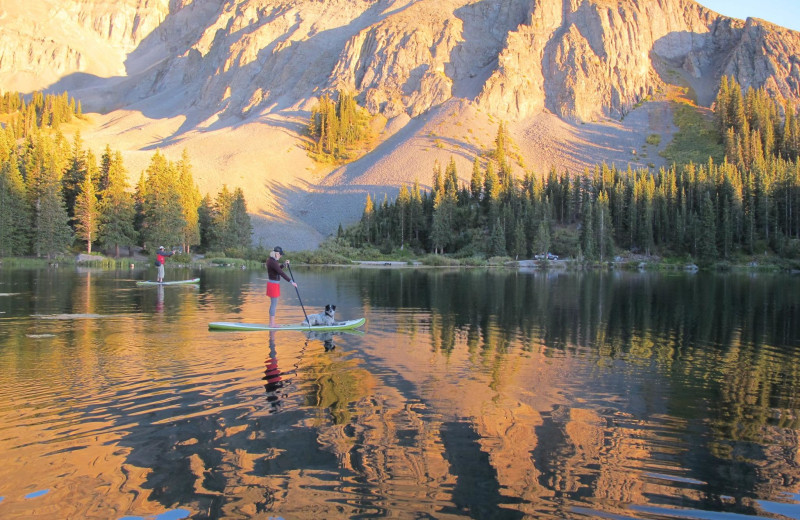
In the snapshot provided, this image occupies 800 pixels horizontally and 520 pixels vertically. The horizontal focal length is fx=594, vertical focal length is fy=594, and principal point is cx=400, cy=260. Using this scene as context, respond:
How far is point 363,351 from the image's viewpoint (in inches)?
634

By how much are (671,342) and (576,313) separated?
8.07m

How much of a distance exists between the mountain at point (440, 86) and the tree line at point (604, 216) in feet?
60.6

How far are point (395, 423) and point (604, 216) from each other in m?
86.1

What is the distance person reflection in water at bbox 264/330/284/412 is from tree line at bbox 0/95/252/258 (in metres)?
60.4

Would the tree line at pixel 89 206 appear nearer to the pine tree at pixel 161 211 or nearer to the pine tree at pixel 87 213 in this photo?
the pine tree at pixel 161 211

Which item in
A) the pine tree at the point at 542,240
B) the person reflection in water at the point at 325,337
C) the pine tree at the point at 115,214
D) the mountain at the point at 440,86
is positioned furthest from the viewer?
the mountain at the point at 440,86

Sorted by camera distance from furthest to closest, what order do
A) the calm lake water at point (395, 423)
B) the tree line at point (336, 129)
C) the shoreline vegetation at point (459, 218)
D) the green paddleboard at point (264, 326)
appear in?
the tree line at point (336, 129)
the shoreline vegetation at point (459, 218)
the green paddleboard at point (264, 326)
the calm lake water at point (395, 423)

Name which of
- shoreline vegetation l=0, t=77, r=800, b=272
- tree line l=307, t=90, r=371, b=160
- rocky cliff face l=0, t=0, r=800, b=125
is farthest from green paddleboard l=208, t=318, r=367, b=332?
rocky cliff face l=0, t=0, r=800, b=125

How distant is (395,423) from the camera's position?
379 inches

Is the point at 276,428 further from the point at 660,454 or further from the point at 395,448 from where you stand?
the point at 660,454

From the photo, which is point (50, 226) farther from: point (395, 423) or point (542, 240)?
point (395, 423)

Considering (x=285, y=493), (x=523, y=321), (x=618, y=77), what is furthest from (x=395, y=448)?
(x=618, y=77)

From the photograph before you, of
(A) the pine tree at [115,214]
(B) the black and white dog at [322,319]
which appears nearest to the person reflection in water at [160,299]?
(B) the black and white dog at [322,319]

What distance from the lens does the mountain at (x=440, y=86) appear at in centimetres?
12812
